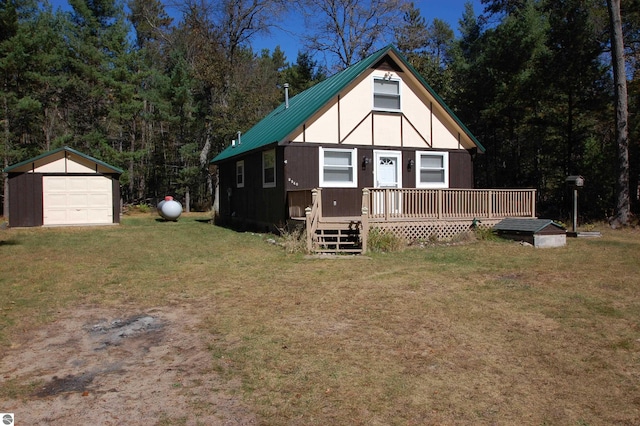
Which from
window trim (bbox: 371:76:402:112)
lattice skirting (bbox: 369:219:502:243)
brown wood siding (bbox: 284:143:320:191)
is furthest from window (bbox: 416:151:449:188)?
brown wood siding (bbox: 284:143:320:191)

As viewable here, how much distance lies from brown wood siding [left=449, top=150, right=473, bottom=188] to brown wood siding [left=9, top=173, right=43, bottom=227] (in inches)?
632

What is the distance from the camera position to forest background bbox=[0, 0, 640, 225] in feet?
74.6

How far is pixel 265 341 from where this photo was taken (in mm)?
5324

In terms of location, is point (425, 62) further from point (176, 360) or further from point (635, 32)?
point (176, 360)

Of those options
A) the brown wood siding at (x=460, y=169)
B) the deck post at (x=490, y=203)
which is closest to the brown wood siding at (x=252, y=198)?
Answer: the brown wood siding at (x=460, y=169)

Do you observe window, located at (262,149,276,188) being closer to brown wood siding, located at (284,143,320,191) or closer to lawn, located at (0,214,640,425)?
brown wood siding, located at (284,143,320,191)

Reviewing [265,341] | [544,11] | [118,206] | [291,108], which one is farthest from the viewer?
[544,11]

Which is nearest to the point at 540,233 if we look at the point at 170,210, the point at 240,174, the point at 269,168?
the point at 269,168

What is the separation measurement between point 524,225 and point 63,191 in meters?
17.6

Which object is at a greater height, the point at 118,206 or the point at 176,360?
the point at 118,206

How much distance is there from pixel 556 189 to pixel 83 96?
93.2 feet

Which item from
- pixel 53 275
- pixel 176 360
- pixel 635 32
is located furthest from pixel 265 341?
pixel 635 32

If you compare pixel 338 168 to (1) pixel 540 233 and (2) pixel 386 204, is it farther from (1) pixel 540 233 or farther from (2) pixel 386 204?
(1) pixel 540 233

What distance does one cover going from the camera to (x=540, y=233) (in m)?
13.4
